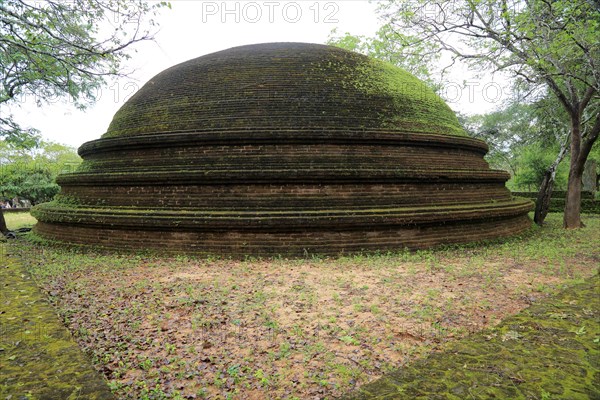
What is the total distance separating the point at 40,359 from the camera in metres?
2.94

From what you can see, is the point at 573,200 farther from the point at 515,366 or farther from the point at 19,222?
the point at 19,222

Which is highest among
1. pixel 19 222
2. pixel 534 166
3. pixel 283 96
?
pixel 283 96

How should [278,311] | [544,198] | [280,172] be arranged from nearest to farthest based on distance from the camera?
[278,311]
[280,172]
[544,198]

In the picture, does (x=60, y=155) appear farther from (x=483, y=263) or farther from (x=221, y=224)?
(x=483, y=263)

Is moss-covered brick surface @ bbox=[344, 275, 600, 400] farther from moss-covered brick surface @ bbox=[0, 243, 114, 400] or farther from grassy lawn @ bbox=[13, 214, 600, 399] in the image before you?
moss-covered brick surface @ bbox=[0, 243, 114, 400]

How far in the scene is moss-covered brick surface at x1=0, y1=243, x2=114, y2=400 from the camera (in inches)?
98.1

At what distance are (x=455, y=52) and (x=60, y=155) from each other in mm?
41194

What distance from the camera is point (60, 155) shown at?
127 feet

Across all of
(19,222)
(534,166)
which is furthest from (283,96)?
(534,166)

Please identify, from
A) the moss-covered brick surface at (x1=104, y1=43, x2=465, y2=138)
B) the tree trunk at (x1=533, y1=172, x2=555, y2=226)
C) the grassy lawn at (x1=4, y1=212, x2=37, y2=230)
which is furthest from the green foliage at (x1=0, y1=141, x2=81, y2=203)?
the tree trunk at (x1=533, y1=172, x2=555, y2=226)

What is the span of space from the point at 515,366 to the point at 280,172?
19.3 ft

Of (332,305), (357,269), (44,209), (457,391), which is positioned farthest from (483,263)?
(44,209)

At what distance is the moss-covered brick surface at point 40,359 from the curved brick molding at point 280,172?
148 inches

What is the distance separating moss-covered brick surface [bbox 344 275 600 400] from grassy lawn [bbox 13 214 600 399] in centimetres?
33
